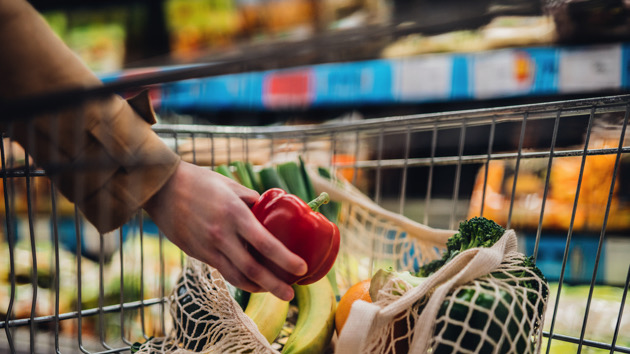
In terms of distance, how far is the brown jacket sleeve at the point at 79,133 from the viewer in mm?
550

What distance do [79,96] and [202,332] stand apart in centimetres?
65

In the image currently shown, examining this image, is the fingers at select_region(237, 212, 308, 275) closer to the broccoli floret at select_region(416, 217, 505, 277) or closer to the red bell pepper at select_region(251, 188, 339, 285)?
the red bell pepper at select_region(251, 188, 339, 285)

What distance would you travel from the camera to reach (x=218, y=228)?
67 centimetres

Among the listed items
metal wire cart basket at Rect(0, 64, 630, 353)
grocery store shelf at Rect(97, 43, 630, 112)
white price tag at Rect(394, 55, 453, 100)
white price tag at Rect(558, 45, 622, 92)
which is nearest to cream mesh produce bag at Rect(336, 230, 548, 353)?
metal wire cart basket at Rect(0, 64, 630, 353)

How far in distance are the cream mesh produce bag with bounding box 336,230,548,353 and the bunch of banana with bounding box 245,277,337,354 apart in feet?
0.72

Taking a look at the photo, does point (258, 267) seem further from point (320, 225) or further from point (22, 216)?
point (22, 216)

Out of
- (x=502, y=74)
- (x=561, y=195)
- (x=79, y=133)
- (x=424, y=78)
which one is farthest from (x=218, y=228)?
(x=561, y=195)

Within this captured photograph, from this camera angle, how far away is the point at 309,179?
1381mm

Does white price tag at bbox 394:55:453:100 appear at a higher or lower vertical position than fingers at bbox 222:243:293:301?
higher

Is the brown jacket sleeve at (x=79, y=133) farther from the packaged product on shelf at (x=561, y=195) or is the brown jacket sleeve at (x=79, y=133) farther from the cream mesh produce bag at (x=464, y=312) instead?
the packaged product on shelf at (x=561, y=195)

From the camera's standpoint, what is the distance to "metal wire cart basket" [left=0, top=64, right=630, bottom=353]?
1.06 metres

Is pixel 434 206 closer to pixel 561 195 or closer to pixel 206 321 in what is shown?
pixel 561 195

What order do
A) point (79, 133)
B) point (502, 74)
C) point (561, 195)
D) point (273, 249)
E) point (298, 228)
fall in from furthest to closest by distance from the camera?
point (561, 195), point (502, 74), point (298, 228), point (273, 249), point (79, 133)

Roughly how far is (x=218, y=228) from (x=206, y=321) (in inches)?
12.6
